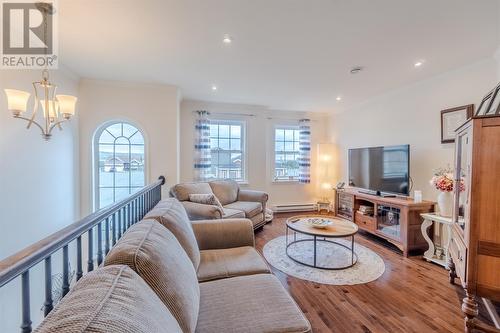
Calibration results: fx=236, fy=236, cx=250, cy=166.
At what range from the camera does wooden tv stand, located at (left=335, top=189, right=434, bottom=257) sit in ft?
10.3

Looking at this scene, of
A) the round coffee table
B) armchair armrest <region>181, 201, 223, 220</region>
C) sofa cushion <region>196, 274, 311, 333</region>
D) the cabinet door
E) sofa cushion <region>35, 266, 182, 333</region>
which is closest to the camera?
sofa cushion <region>35, 266, 182, 333</region>

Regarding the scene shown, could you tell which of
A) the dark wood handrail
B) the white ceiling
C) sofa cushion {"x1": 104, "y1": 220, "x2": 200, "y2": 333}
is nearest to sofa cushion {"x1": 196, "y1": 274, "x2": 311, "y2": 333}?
sofa cushion {"x1": 104, "y1": 220, "x2": 200, "y2": 333}

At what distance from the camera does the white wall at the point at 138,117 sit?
3.61m

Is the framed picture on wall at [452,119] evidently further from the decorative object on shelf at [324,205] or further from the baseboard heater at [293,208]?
the baseboard heater at [293,208]

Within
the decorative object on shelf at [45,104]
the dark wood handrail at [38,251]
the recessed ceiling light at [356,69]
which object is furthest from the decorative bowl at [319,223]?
the decorative object on shelf at [45,104]

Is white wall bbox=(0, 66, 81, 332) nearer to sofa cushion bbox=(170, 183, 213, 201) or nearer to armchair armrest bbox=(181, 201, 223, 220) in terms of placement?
sofa cushion bbox=(170, 183, 213, 201)

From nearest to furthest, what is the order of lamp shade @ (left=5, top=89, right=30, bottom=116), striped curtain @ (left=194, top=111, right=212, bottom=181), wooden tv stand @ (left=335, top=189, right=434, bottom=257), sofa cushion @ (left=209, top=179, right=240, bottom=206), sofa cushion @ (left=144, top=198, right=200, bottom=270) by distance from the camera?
sofa cushion @ (left=144, top=198, right=200, bottom=270) → lamp shade @ (left=5, top=89, right=30, bottom=116) → wooden tv stand @ (left=335, top=189, right=434, bottom=257) → sofa cushion @ (left=209, top=179, right=240, bottom=206) → striped curtain @ (left=194, top=111, right=212, bottom=181)

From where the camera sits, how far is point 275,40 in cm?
239

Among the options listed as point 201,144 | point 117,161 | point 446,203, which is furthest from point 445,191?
point 117,161

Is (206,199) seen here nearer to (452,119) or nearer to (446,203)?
(446,203)

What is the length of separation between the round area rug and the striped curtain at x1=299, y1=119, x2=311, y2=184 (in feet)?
7.21

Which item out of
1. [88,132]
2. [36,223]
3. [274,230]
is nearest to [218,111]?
[88,132]

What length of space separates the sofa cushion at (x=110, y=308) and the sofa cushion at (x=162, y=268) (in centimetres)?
12

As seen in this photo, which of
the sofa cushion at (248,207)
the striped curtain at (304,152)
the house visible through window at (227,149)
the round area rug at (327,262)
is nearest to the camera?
the round area rug at (327,262)
